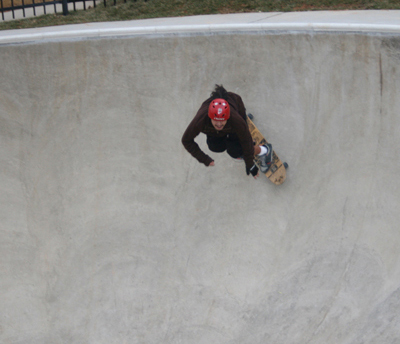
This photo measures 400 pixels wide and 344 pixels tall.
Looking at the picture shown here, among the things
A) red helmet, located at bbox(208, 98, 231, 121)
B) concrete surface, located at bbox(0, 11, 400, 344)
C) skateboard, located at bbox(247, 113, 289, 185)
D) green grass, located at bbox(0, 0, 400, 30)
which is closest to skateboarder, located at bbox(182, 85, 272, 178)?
red helmet, located at bbox(208, 98, 231, 121)

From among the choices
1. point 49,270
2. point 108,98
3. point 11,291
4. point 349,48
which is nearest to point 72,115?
point 108,98

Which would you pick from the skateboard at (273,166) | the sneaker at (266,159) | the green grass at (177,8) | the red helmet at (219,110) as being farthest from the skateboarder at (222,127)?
the green grass at (177,8)

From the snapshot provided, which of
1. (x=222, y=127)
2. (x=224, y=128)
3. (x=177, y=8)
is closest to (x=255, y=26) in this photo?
(x=224, y=128)

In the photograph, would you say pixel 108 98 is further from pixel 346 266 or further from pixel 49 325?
pixel 346 266

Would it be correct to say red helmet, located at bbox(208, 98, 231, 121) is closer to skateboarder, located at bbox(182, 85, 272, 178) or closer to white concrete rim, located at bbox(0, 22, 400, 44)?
skateboarder, located at bbox(182, 85, 272, 178)

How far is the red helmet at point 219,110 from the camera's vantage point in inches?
153

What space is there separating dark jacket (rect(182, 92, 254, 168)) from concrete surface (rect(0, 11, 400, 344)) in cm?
143

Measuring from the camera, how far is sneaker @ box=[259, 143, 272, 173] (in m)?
5.41

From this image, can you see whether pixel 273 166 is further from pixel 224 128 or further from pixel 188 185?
pixel 224 128

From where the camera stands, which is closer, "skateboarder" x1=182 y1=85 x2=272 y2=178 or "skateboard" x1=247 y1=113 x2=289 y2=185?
"skateboarder" x1=182 y1=85 x2=272 y2=178

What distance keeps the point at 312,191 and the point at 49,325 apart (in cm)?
416

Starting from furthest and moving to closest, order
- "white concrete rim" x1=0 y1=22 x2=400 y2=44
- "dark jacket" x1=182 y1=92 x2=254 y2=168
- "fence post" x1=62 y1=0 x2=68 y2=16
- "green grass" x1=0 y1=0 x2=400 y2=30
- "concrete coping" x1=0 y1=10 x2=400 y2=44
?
"fence post" x1=62 y1=0 x2=68 y2=16 < "green grass" x1=0 y1=0 x2=400 y2=30 < "white concrete rim" x1=0 y1=22 x2=400 y2=44 < "concrete coping" x1=0 y1=10 x2=400 y2=44 < "dark jacket" x1=182 y1=92 x2=254 y2=168

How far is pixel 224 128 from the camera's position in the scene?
421 cm

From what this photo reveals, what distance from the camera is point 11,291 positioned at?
229 inches
